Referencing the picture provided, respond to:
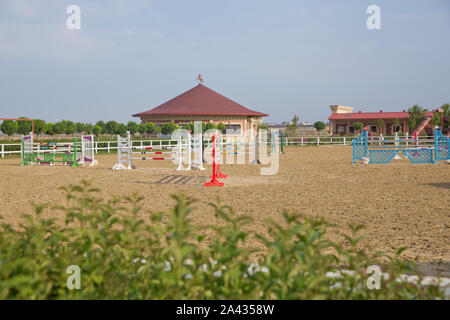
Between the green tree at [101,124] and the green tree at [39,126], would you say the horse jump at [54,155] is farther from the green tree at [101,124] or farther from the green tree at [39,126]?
the green tree at [101,124]

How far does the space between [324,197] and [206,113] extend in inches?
1469

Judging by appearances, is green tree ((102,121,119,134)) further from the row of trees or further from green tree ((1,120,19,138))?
green tree ((1,120,19,138))

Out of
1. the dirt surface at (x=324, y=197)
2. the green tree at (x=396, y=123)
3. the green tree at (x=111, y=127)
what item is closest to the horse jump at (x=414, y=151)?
the dirt surface at (x=324, y=197)

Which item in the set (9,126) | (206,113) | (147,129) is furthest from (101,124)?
(206,113)

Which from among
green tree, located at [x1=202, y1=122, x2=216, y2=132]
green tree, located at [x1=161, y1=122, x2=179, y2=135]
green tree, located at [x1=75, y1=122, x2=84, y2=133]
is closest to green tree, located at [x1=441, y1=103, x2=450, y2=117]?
green tree, located at [x1=202, y1=122, x2=216, y2=132]

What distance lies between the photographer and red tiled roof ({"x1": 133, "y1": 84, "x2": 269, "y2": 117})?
46.2m

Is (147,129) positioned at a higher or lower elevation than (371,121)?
lower

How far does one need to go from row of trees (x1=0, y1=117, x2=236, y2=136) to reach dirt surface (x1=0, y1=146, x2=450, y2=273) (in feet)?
61.4

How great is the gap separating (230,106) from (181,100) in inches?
228

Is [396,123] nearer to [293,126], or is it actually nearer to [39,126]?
[293,126]

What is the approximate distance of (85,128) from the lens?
3828 centimetres

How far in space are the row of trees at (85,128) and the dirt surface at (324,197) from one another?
61.4ft
